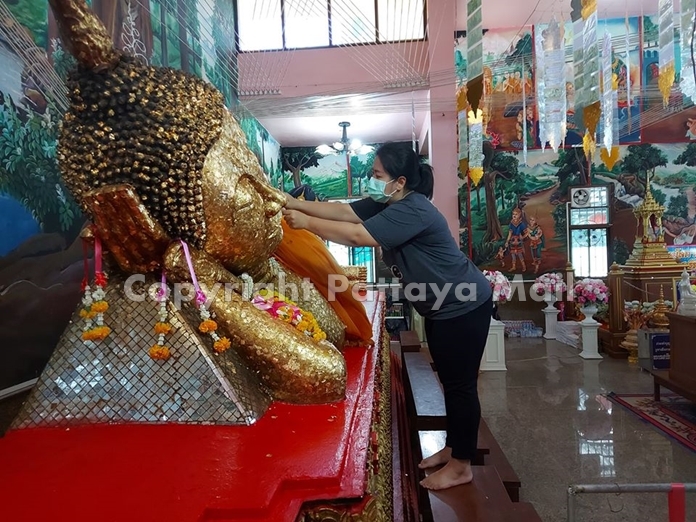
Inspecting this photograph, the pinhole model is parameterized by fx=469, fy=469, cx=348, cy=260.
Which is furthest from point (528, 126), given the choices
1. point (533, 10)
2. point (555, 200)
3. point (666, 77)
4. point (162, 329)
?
point (162, 329)

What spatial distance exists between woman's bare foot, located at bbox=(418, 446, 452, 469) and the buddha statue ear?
163cm

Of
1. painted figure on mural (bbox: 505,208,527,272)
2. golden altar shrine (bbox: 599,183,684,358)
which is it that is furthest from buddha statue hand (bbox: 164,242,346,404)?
painted figure on mural (bbox: 505,208,527,272)

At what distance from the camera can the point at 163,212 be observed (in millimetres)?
1174

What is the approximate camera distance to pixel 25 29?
4.47 feet

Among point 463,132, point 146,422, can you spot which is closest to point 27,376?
point 146,422

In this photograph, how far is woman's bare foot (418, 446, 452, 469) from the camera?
176cm

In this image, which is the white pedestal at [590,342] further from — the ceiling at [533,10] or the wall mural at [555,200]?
the ceiling at [533,10]

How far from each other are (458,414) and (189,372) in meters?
0.92

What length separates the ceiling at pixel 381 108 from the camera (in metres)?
5.94

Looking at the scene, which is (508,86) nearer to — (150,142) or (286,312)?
(286,312)

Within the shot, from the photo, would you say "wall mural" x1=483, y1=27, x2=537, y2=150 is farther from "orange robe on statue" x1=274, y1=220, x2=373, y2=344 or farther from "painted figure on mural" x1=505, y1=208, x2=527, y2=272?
"orange robe on statue" x1=274, y1=220, x2=373, y2=344

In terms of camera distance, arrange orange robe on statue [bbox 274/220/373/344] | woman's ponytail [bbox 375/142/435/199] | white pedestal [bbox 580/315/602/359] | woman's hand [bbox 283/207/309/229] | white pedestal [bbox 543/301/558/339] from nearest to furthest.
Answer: woman's hand [bbox 283/207/309/229], woman's ponytail [bbox 375/142/435/199], orange robe on statue [bbox 274/220/373/344], white pedestal [bbox 580/315/602/359], white pedestal [bbox 543/301/558/339]

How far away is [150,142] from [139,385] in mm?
585

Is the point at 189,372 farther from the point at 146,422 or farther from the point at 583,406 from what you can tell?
the point at 583,406
